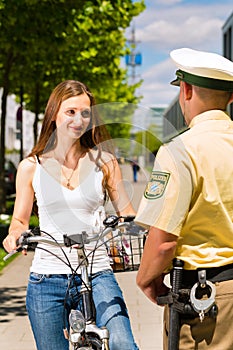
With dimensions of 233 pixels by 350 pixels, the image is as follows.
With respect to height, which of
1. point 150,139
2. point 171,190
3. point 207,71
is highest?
point 207,71

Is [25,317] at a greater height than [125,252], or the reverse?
[125,252]

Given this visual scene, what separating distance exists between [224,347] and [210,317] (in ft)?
0.36

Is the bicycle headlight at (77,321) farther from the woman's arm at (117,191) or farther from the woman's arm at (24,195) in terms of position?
the woman's arm at (24,195)

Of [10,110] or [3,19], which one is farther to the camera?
[10,110]

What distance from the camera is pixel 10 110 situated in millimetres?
70438

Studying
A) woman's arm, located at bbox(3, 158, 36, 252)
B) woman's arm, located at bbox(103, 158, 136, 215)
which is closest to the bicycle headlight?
woman's arm, located at bbox(103, 158, 136, 215)

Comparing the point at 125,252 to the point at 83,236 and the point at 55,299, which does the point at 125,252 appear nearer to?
the point at 83,236

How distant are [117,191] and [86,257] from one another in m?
0.31

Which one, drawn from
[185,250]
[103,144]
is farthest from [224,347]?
[103,144]

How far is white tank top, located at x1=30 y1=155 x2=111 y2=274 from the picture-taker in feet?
12.3

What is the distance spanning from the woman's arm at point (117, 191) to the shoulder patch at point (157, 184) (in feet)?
2.71

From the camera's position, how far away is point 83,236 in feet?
11.5

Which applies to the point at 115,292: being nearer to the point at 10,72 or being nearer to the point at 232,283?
the point at 232,283

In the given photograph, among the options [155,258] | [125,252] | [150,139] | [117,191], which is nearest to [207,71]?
[150,139]
